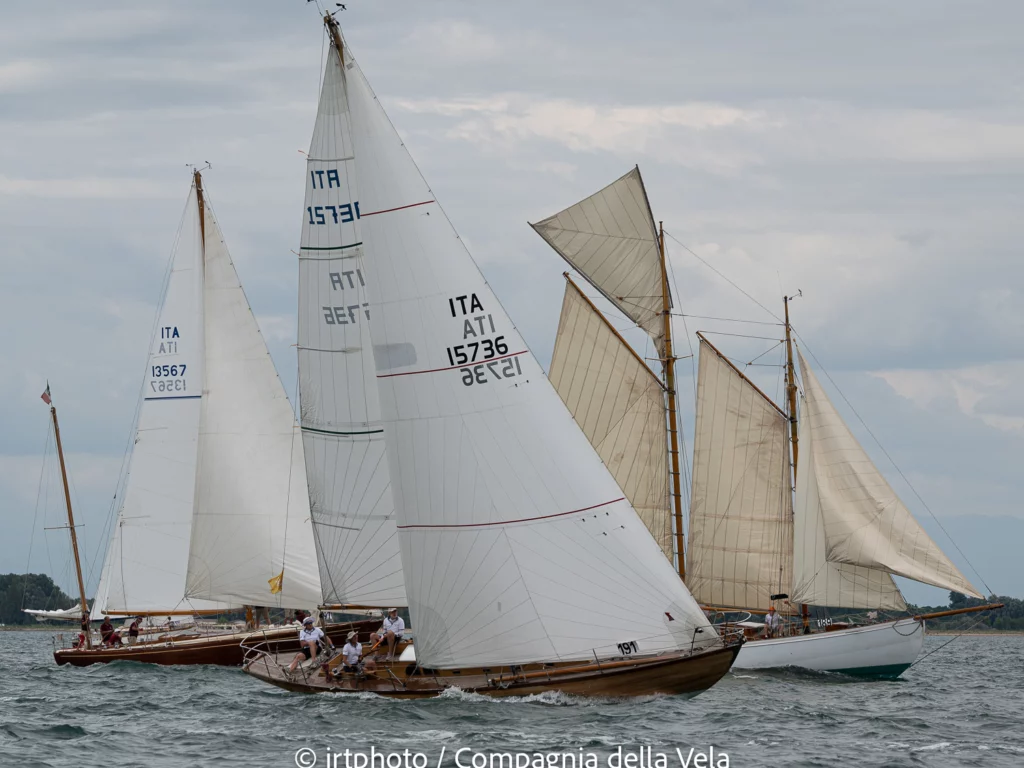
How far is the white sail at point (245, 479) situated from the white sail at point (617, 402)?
10248mm

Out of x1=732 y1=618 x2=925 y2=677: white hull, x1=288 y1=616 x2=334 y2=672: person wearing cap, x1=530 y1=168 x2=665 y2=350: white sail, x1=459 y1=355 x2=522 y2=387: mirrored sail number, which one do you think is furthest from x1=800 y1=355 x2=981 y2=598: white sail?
x1=459 y1=355 x2=522 y2=387: mirrored sail number

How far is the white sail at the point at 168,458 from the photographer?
5794 centimetres

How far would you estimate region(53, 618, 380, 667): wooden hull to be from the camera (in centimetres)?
5278

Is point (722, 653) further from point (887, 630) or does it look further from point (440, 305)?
point (887, 630)

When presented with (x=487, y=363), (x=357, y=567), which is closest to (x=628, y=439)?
(x=357, y=567)

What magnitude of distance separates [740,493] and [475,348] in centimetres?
2256

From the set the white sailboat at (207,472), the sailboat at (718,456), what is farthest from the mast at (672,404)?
the white sailboat at (207,472)

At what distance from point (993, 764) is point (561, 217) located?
29.9 metres

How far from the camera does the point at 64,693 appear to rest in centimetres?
4516

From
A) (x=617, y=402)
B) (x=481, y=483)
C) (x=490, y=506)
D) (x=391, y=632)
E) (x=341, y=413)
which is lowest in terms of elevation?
(x=391, y=632)

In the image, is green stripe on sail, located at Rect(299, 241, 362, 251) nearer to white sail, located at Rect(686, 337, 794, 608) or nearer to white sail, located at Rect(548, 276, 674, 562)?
white sail, located at Rect(548, 276, 674, 562)

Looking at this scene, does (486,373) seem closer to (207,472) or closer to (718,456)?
(718,456)

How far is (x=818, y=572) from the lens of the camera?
5325cm

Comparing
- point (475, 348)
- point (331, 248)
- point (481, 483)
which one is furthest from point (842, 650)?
point (331, 248)
